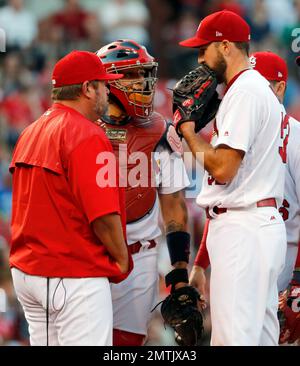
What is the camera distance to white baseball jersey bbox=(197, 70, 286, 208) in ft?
16.0

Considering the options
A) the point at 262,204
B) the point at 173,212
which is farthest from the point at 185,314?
the point at 262,204

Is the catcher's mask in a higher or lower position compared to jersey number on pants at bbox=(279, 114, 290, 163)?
higher

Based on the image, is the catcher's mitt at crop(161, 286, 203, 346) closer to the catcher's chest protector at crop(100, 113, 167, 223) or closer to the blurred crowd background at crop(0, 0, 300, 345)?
the catcher's chest protector at crop(100, 113, 167, 223)

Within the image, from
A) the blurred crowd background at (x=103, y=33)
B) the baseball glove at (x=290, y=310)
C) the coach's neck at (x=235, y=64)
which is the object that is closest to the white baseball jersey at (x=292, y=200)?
the baseball glove at (x=290, y=310)

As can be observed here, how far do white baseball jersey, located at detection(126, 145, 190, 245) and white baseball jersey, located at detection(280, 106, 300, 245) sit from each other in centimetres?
63

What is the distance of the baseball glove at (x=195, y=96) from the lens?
505 cm

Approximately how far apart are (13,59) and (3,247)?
3.12 m

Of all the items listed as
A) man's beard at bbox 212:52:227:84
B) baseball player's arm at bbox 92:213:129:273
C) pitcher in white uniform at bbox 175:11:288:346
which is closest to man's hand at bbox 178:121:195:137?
pitcher in white uniform at bbox 175:11:288:346

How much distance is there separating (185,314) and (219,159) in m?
1.10

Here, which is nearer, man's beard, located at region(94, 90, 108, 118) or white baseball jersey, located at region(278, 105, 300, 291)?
man's beard, located at region(94, 90, 108, 118)

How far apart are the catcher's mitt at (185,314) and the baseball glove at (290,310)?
1.98 ft
